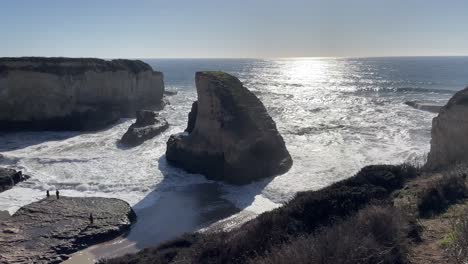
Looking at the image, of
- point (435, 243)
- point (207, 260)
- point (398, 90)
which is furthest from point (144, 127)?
point (398, 90)

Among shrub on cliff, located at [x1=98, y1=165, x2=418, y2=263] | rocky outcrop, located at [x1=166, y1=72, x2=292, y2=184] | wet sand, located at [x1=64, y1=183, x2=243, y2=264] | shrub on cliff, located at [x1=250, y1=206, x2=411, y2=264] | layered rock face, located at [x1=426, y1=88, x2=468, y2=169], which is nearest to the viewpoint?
shrub on cliff, located at [x1=250, y1=206, x2=411, y2=264]

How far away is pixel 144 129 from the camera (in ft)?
116

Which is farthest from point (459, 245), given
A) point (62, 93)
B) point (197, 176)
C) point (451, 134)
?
point (62, 93)

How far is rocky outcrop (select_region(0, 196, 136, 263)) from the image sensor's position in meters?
16.0

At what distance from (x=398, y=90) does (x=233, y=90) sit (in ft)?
178

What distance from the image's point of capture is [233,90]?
28.0m

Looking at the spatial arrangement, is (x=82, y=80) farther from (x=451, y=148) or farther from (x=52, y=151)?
(x=451, y=148)

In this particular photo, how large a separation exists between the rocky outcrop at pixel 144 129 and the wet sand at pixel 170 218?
1162 cm

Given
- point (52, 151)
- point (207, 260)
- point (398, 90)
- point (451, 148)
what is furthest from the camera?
point (398, 90)

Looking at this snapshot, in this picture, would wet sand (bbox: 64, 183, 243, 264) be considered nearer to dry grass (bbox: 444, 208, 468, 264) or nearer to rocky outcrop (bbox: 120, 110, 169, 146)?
rocky outcrop (bbox: 120, 110, 169, 146)

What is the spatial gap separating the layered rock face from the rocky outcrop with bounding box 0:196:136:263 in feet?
45.9

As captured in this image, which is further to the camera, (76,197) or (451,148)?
(76,197)

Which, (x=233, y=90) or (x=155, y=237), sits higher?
(x=233, y=90)

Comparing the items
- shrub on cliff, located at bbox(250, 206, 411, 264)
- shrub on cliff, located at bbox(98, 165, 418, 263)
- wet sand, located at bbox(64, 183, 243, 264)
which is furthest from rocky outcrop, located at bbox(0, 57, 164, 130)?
shrub on cliff, located at bbox(250, 206, 411, 264)
